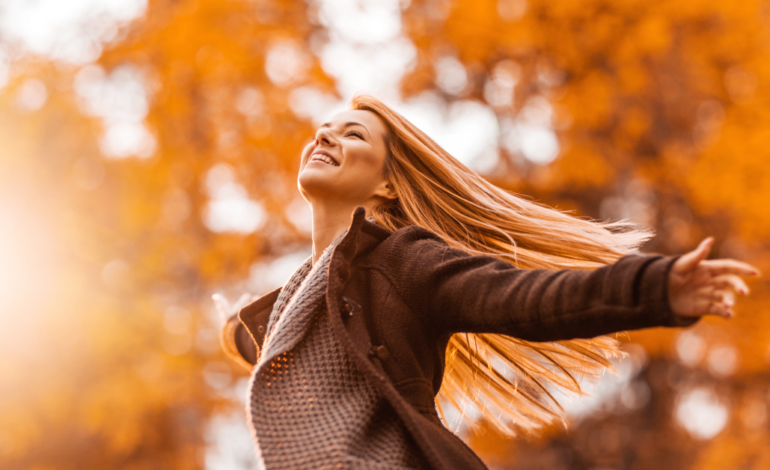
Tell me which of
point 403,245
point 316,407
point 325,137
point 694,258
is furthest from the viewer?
point 325,137

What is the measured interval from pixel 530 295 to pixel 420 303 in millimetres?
382

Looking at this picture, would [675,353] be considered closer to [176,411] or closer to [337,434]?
[176,411]

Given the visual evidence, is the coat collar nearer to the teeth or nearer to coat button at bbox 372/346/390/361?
coat button at bbox 372/346/390/361

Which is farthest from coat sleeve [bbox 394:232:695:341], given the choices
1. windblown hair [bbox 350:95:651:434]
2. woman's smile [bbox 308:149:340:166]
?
woman's smile [bbox 308:149:340:166]

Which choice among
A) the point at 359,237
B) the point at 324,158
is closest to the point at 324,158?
the point at 324,158

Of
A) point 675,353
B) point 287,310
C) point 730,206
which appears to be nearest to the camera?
point 287,310

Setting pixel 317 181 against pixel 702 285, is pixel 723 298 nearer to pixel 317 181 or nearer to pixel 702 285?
pixel 702 285

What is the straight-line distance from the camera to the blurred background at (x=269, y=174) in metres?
6.55

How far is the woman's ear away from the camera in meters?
2.37

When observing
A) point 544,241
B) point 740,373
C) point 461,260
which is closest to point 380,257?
point 461,260

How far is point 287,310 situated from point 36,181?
243 inches

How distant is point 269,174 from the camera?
25.8 ft

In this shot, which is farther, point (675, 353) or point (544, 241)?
point (675, 353)

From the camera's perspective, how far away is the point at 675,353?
24.7 ft
